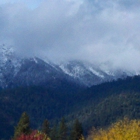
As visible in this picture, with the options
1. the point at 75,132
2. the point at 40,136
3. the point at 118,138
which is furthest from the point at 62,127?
the point at 40,136

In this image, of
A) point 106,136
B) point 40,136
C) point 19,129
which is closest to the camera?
point 40,136

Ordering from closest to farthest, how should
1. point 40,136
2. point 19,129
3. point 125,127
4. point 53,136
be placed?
point 40,136
point 125,127
point 19,129
point 53,136

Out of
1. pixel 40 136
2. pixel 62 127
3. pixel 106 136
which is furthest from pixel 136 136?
pixel 62 127

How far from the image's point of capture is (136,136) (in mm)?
57281

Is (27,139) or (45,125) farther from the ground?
(45,125)

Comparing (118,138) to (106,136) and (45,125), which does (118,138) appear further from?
(45,125)

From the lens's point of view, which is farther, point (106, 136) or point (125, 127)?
point (106, 136)

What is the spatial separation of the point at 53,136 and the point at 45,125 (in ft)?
27.7

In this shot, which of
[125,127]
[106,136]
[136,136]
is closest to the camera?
[136,136]

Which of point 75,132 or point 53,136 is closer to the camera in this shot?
point 75,132

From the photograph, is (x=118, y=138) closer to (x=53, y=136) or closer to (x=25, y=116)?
(x=25, y=116)

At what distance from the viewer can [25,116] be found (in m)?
81.9

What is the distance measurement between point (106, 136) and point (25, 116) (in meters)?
22.4

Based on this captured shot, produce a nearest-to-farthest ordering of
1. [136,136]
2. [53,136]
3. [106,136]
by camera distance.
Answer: [136,136] → [106,136] → [53,136]
